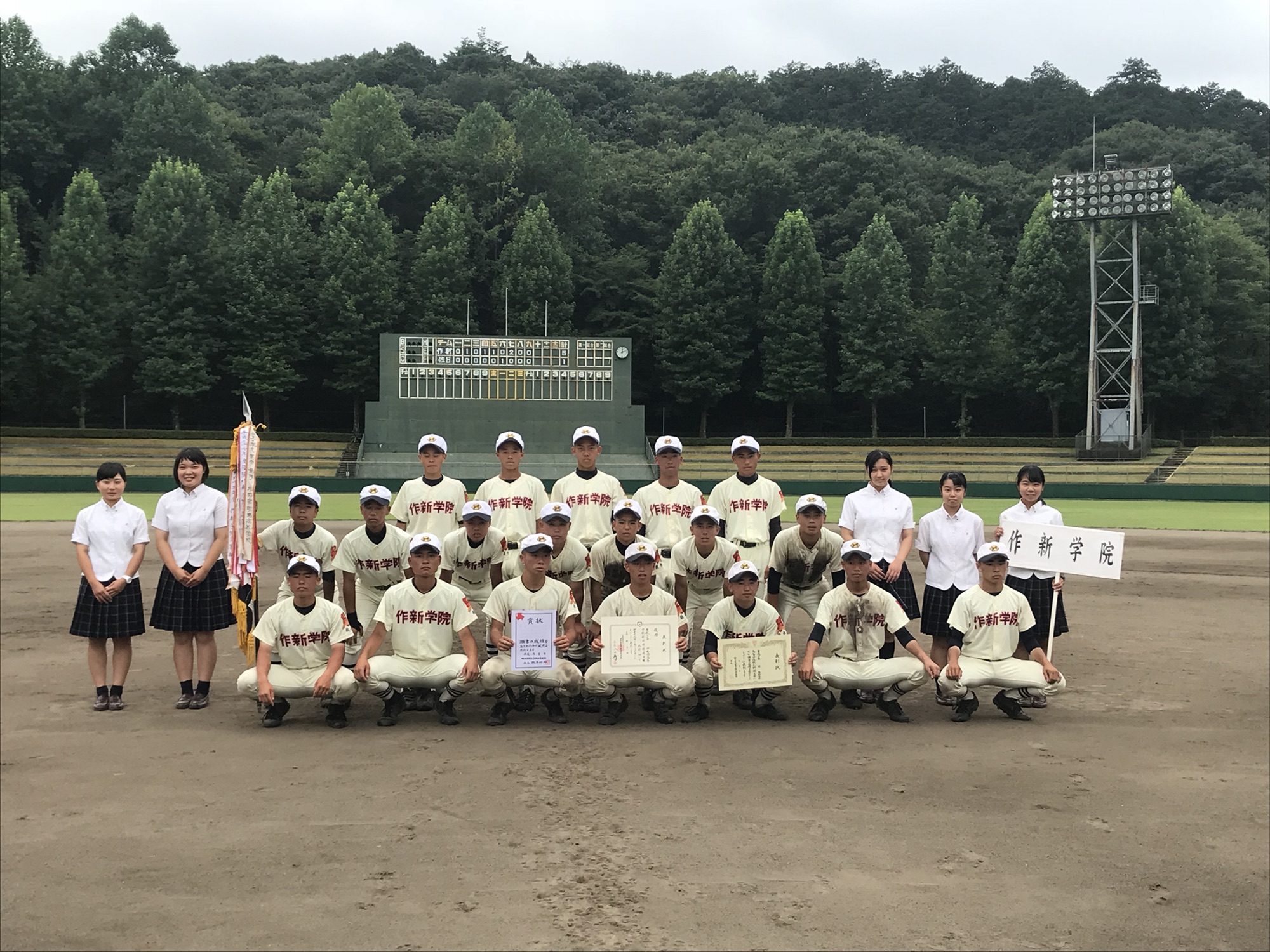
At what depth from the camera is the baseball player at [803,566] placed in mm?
10282

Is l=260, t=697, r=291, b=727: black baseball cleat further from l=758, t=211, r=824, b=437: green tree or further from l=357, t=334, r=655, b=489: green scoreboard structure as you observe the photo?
l=758, t=211, r=824, b=437: green tree

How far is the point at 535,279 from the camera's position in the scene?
6009cm

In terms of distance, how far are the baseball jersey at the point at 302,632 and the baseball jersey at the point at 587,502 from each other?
2.63m

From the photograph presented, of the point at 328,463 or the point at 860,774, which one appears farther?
the point at 328,463

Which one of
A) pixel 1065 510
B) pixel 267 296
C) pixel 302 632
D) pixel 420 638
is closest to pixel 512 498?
pixel 420 638

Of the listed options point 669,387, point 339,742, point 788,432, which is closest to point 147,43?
point 669,387

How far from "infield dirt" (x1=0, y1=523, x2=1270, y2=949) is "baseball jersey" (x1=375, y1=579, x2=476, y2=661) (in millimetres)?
629

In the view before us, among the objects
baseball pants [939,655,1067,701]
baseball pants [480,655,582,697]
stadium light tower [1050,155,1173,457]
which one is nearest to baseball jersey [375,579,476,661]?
baseball pants [480,655,582,697]

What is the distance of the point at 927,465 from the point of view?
1937 inches

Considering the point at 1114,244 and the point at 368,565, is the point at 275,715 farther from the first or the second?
the point at 1114,244

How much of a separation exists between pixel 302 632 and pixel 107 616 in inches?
70.7

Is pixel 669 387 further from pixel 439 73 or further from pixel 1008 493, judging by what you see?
pixel 439 73

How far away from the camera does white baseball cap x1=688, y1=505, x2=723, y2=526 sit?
9.76m

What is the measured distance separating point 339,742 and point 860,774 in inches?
154
